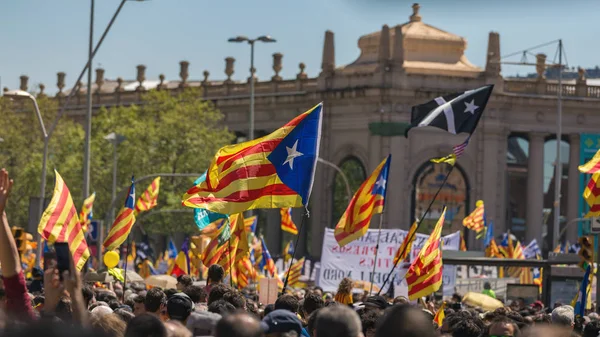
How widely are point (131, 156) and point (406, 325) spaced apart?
6630 centimetres

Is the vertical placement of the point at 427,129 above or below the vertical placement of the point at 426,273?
above

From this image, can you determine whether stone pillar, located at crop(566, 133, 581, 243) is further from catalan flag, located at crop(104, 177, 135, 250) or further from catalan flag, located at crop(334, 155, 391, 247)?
catalan flag, located at crop(334, 155, 391, 247)

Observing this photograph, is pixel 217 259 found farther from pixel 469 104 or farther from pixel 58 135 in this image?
pixel 58 135

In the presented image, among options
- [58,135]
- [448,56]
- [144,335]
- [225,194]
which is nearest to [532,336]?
[144,335]

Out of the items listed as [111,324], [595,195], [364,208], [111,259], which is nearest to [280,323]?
[111,324]

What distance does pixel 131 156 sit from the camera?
73.1 m

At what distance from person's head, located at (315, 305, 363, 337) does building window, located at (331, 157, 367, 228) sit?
7302 centimetres

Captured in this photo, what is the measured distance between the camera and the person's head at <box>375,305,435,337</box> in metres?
7.20

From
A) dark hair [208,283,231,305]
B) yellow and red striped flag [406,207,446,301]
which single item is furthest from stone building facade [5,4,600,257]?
dark hair [208,283,231,305]

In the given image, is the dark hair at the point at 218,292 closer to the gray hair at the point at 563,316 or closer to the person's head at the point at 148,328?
the gray hair at the point at 563,316

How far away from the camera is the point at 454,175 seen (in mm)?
81250

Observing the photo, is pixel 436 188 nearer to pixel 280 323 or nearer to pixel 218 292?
pixel 218 292

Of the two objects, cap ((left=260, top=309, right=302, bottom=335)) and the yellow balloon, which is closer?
cap ((left=260, top=309, right=302, bottom=335))

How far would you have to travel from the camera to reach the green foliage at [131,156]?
72.8m
